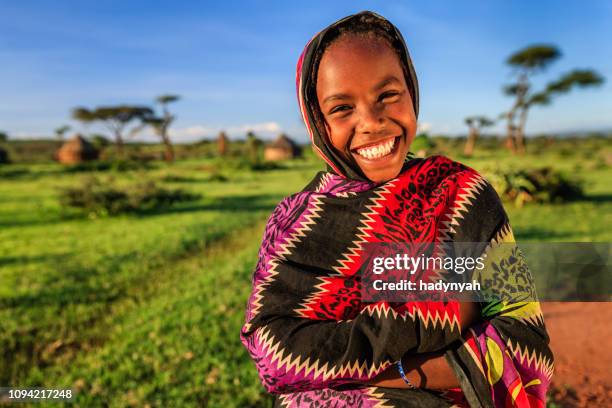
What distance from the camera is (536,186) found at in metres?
10.5

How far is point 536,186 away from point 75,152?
31467mm

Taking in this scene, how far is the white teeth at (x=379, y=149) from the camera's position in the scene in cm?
116

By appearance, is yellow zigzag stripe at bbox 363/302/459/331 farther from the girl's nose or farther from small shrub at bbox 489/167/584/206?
small shrub at bbox 489/167/584/206

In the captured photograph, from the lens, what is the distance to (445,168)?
1187 millimetres

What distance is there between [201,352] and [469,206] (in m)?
3.05

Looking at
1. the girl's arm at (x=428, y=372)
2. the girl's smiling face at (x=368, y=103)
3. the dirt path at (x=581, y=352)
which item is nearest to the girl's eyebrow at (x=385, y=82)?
the girl's smiling face at (x=368, y=103)

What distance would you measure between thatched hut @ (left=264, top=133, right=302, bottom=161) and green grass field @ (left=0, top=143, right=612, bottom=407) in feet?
86.8

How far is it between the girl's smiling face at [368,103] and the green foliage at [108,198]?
10333 mm

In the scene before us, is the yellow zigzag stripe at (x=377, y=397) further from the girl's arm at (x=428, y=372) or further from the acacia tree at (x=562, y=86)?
the acacia tree at (x=562, y=86)

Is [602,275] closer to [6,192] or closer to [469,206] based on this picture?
[469,206]

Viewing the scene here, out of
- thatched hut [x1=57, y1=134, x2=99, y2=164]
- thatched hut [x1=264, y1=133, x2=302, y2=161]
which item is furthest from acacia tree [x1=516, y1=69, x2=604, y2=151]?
thatched hut [x1=57, y1=134, x2=99, y2=164]

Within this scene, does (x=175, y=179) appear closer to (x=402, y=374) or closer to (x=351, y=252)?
(x=351, y=252)

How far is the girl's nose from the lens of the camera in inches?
44.2

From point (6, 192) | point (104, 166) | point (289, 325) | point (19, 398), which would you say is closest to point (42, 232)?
point (19, 398)
